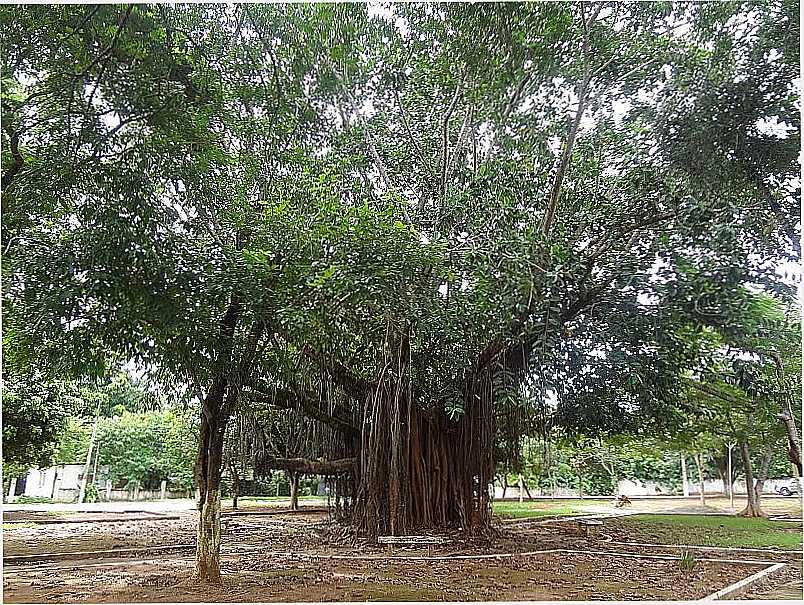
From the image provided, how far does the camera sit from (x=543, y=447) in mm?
3367

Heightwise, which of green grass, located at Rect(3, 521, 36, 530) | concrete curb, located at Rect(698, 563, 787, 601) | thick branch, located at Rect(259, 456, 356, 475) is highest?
thick branch, located at Rect(259, 456, 356, 475)

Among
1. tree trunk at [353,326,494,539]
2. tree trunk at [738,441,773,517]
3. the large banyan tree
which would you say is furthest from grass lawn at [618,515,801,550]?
tree trunk at [353,326,494,539]

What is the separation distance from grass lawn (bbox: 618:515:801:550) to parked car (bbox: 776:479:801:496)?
0.14 metres

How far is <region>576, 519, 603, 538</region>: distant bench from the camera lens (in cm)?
347

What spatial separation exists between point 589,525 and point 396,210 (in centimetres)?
191

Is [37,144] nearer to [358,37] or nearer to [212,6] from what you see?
[212,6]

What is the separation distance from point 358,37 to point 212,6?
66cm

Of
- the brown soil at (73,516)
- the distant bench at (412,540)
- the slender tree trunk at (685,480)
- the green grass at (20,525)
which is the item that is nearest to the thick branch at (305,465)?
the distant bench at (412,540)

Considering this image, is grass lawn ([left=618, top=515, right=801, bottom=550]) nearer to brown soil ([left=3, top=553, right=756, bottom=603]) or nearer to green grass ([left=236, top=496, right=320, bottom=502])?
brown soil ([left=3, top=553, right=756, bottom=603])

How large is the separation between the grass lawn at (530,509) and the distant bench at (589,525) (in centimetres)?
5

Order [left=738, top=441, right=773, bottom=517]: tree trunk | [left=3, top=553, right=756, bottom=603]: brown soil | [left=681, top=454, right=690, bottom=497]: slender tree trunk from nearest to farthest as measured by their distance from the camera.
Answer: [left=3, top=553, right=756, bottom=603]: brown soil
[left=738, top=441, right=773, bottom=517]: tree trunk
[left=681, top=454, right=690, bottom=497]: slender tree trunk

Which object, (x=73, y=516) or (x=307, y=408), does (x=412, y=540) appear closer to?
(x=307, y=408)

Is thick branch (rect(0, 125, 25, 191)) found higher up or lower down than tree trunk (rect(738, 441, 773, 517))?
higher up

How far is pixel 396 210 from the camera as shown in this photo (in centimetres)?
295
